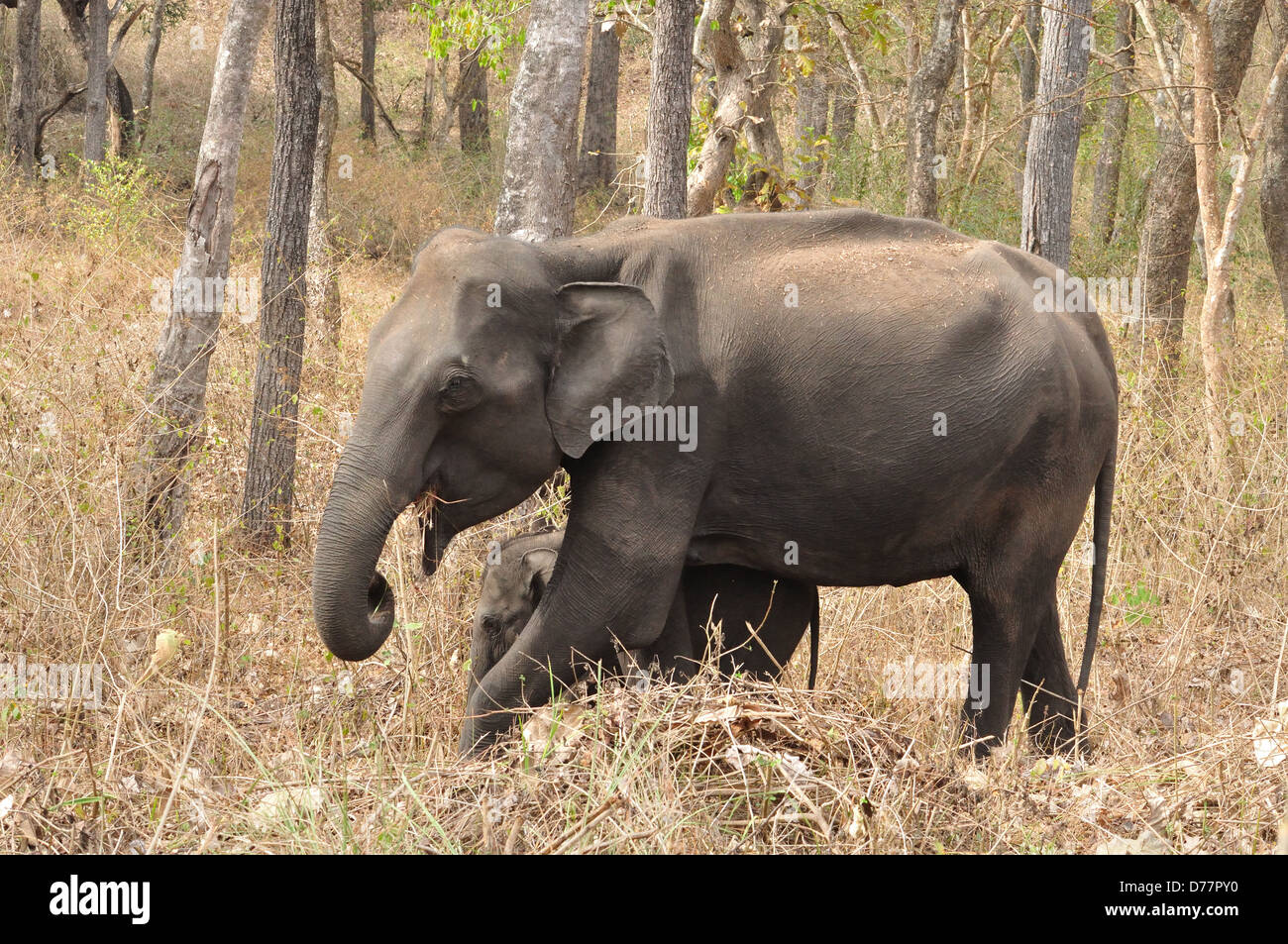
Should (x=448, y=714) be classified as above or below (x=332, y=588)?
below

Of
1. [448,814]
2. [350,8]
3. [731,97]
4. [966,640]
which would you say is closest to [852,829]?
[448,814]

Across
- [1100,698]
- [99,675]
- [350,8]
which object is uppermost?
[350,8]

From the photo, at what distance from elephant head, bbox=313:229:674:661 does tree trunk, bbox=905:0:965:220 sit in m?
8.77

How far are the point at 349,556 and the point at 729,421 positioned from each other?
1489mm

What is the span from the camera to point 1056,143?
8.75 meters

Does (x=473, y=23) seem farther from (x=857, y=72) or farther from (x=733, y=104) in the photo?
(x=857, y=72)

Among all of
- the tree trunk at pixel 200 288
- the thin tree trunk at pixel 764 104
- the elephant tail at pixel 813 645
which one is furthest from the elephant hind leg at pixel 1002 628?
the thin tree trunk at pixel 764 104

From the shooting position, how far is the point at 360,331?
13.0 m

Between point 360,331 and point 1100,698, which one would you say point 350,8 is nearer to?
point 360,331

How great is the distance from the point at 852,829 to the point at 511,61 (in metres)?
25.4

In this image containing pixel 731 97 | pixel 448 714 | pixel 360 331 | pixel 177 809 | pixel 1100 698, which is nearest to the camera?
pixel 177 809

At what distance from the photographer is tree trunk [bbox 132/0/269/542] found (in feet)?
23.5
